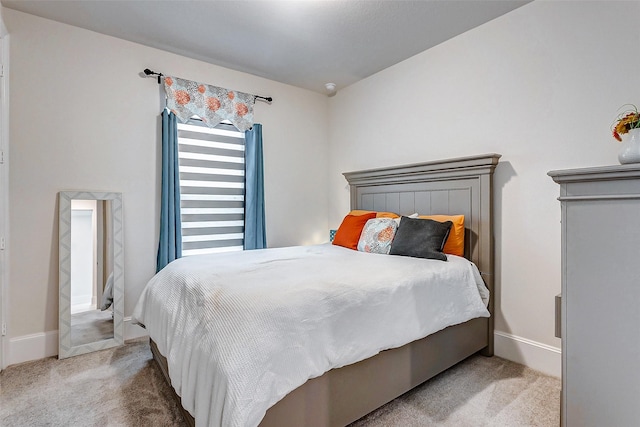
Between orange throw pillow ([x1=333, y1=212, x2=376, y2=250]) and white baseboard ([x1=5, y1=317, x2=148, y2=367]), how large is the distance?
2.48 m

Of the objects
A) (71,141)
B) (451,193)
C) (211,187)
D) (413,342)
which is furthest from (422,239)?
(71,141)

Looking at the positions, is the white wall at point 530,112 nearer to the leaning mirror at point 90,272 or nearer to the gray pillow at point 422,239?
the gray pillow at point 422,239

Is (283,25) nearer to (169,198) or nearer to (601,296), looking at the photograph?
(169,198)

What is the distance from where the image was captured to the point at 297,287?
1543 millimetres

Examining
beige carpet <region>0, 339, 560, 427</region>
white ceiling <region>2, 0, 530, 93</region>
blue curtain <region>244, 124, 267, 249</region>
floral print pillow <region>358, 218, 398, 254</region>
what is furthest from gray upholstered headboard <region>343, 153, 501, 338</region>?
blue curtain <region>244, 124, 267, 249</region>

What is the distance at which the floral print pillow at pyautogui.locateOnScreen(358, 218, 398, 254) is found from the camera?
104 inches

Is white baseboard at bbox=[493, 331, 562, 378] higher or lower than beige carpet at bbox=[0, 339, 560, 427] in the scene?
higher

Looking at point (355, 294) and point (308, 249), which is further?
point (308, 249)

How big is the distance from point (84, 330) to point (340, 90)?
3586mm

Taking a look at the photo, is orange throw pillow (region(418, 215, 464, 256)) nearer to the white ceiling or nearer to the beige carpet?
the beige carpet

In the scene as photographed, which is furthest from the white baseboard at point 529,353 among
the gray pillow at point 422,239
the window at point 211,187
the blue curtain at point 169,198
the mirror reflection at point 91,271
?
the mirror reflection at point 91,271

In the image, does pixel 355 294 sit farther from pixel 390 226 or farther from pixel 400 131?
pixel 400 131

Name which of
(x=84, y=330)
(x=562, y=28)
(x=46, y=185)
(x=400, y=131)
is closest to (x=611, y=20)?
(x=562, y=28)

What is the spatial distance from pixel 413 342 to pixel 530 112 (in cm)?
182
